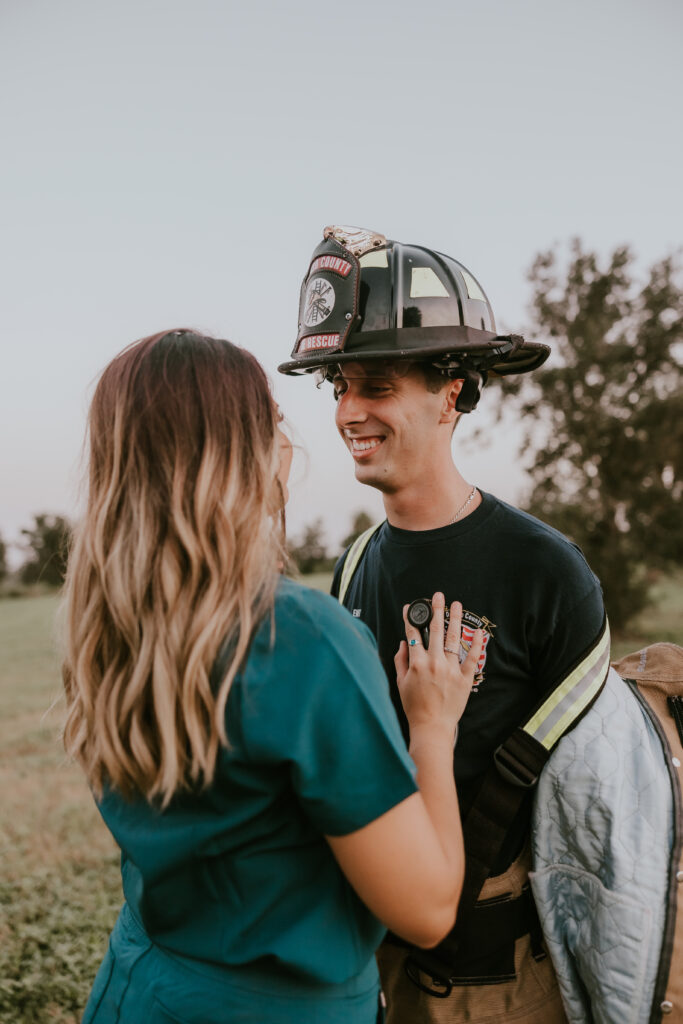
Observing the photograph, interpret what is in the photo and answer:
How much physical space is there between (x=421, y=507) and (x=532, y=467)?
19647mm

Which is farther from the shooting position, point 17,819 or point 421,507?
point 17,819

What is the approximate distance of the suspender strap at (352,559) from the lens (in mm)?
3125

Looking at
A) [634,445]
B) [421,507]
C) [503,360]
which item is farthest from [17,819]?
[634,445]

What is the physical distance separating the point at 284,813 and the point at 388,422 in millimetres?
1560

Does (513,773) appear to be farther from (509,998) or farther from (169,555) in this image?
(169,555)

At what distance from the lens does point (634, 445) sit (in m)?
21.6

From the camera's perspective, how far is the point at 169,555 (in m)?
1.59

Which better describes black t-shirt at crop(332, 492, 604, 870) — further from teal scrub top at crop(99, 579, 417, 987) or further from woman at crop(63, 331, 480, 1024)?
teal scrub top at crop(99, 579, 417, 987)


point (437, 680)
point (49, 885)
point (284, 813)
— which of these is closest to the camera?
point (284, 813)

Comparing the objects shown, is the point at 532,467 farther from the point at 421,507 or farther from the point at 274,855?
the point at 274,855

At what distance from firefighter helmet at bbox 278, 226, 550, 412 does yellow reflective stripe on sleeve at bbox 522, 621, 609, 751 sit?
3.89 feet

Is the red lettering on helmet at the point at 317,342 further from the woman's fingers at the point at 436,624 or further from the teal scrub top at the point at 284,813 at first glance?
the teal scrub top at the point at 284,813

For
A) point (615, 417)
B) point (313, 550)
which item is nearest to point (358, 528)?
point (615, 417)

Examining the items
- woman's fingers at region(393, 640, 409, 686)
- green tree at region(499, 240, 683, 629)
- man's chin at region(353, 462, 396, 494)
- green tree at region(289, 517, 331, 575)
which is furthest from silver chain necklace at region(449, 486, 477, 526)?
green tree at region(289, 517, 331, 575)
